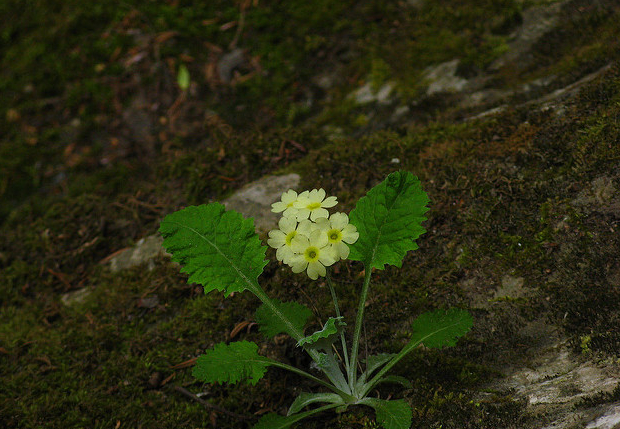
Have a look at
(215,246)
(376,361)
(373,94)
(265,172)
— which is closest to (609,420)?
(376,361)


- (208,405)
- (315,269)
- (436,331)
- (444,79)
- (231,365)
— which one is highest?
(315,269)

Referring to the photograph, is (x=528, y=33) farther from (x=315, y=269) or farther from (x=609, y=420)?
(x=609, y=420)

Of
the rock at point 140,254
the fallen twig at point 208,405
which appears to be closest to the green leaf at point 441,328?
the fallen twig at point 208,405

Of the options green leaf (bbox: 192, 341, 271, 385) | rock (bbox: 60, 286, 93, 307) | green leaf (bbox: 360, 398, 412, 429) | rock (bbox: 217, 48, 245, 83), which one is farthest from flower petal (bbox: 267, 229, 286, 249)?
rock (bbox: 217, 48, 245, 83)

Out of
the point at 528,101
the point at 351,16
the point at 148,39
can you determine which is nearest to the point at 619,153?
the point at 528,101

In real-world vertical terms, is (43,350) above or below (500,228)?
below

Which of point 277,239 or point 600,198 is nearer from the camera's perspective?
point 277,239

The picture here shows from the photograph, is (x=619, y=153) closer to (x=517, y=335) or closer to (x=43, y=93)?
(x=517, y=335)
